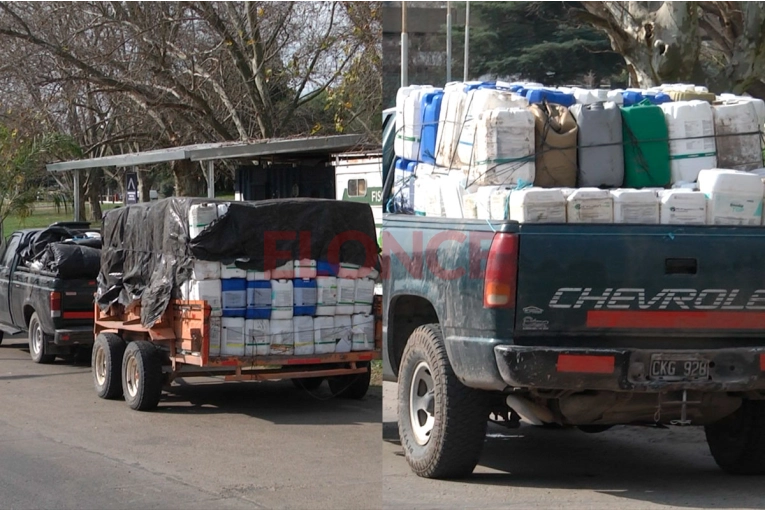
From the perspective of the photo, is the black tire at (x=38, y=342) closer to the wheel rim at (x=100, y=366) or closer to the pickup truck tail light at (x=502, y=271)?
the wheel rim at (x=100, y=366)

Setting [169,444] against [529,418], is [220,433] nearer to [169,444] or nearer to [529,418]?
[169,444]

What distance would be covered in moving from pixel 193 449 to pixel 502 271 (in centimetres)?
426

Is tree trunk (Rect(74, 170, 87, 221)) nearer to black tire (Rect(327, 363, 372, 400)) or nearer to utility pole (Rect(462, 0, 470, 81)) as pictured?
black tire (Rect(327, 363, 372, 400))

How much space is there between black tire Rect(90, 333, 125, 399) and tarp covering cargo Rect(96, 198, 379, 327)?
571 millimetres

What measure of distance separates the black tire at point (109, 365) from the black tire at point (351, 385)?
94.9 inches

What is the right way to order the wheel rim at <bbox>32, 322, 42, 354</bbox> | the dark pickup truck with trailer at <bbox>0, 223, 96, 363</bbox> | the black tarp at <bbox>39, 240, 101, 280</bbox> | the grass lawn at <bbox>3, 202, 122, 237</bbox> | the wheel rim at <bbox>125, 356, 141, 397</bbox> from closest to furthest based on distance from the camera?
1. the wheel rim at <bbox>125, 356, 141, 397</bbox>
2. the dark pickup truck with trailer at <bbox>0, 223, 96, 363</bbox>
3. the black tarp at <bbox>39, 240, 101, 280</bbox>
4. the wheel rim at <bbox>32, 322, 42, 354</bbox>
5. the grass lawn at <bbox>3, 202, 122, 237</bbox>

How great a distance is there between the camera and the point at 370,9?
609 inches

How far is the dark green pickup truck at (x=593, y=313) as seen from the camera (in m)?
5.95

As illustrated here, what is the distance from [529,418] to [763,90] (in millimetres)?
4646

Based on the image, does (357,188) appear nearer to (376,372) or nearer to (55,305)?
(376,372)

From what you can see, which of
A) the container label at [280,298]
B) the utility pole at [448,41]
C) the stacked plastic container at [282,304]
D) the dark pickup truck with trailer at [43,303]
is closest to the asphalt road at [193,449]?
the stacked plastic container at [282,304]

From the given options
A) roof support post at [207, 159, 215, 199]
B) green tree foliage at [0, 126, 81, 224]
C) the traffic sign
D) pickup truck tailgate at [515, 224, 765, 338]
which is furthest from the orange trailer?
green tree foliage at [0, 126, 81, 224]

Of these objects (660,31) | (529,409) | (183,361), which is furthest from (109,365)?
(660,31)

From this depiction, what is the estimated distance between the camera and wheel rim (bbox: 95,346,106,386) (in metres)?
12.2
